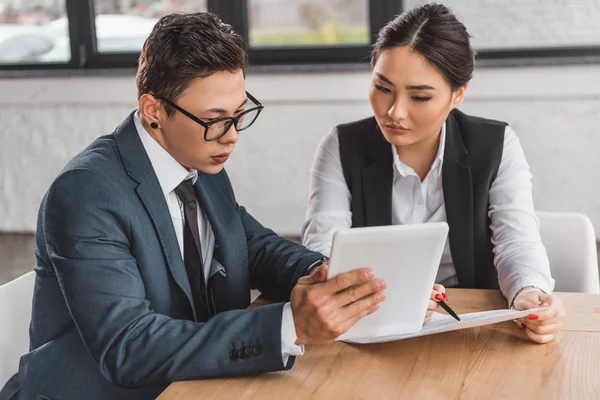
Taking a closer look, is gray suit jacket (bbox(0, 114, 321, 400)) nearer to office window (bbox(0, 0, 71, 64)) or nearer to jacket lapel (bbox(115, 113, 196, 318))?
jacket lapel (bbox(115, 113, 196, 318))

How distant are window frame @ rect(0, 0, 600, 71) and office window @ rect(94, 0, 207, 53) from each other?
0.13 ft

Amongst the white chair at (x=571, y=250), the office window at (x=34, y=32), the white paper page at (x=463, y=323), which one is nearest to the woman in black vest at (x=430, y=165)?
the white chair at (x=571, y=250)

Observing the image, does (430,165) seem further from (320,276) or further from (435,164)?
(320,276)

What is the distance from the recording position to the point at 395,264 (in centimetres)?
150

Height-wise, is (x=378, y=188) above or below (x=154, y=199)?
below

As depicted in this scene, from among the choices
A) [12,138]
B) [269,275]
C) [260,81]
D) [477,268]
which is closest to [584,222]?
[477,268]

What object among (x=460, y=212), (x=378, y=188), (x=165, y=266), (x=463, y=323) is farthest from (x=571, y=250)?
(x=165, y=266)

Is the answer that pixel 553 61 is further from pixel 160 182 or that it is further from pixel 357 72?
pixel 160 182

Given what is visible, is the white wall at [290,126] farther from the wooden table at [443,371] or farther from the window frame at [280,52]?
the wooden table at [443,371]

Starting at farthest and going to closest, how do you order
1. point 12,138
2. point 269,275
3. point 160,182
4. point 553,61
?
point 12,138, point 553,61, point 269,275, point 160,182

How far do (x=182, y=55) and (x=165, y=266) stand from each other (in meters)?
0.41

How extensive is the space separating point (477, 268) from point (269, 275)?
0.68 meters

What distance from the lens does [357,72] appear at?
4.00m

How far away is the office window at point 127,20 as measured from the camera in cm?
433
